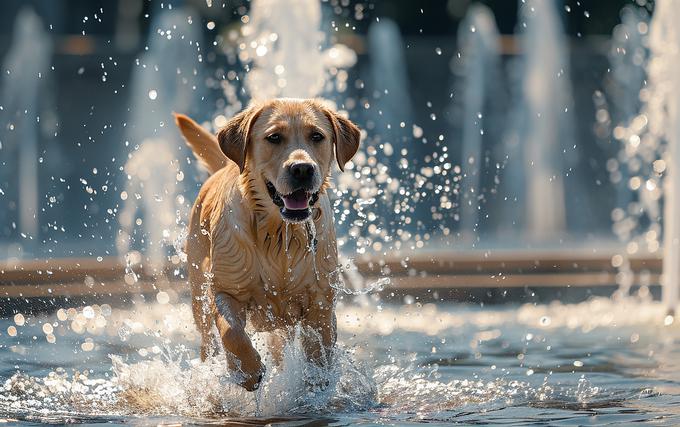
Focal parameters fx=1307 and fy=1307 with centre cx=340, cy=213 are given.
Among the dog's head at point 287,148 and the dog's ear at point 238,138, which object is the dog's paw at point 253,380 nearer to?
the dog's head at point 287,148

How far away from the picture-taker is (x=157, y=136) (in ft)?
71.7

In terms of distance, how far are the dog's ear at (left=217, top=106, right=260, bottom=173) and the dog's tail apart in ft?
3.79

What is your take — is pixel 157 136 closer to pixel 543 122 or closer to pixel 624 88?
pixel 543 122

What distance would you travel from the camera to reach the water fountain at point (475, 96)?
83.7 feet

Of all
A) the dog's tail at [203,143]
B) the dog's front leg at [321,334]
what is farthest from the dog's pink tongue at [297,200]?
the dog's tail at [203,143]

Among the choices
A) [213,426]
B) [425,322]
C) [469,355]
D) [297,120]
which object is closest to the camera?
[213,426]

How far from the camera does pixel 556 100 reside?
24.9 m

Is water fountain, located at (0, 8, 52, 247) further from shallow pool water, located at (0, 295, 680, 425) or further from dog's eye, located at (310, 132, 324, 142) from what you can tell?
dog's eye, located at (310, 132, 324, 142)

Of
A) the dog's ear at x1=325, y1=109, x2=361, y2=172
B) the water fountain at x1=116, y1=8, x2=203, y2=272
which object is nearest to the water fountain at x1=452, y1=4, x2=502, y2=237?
the water fountain at x1=116, y1=8, x2=203, y2=272

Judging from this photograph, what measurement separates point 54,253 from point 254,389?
44.3 ft

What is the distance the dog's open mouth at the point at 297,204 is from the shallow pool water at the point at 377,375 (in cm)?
76

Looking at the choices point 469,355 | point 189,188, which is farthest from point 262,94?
point 189,188

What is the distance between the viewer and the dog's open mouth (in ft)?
18.3

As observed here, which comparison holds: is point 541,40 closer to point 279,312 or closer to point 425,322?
point 425,322
